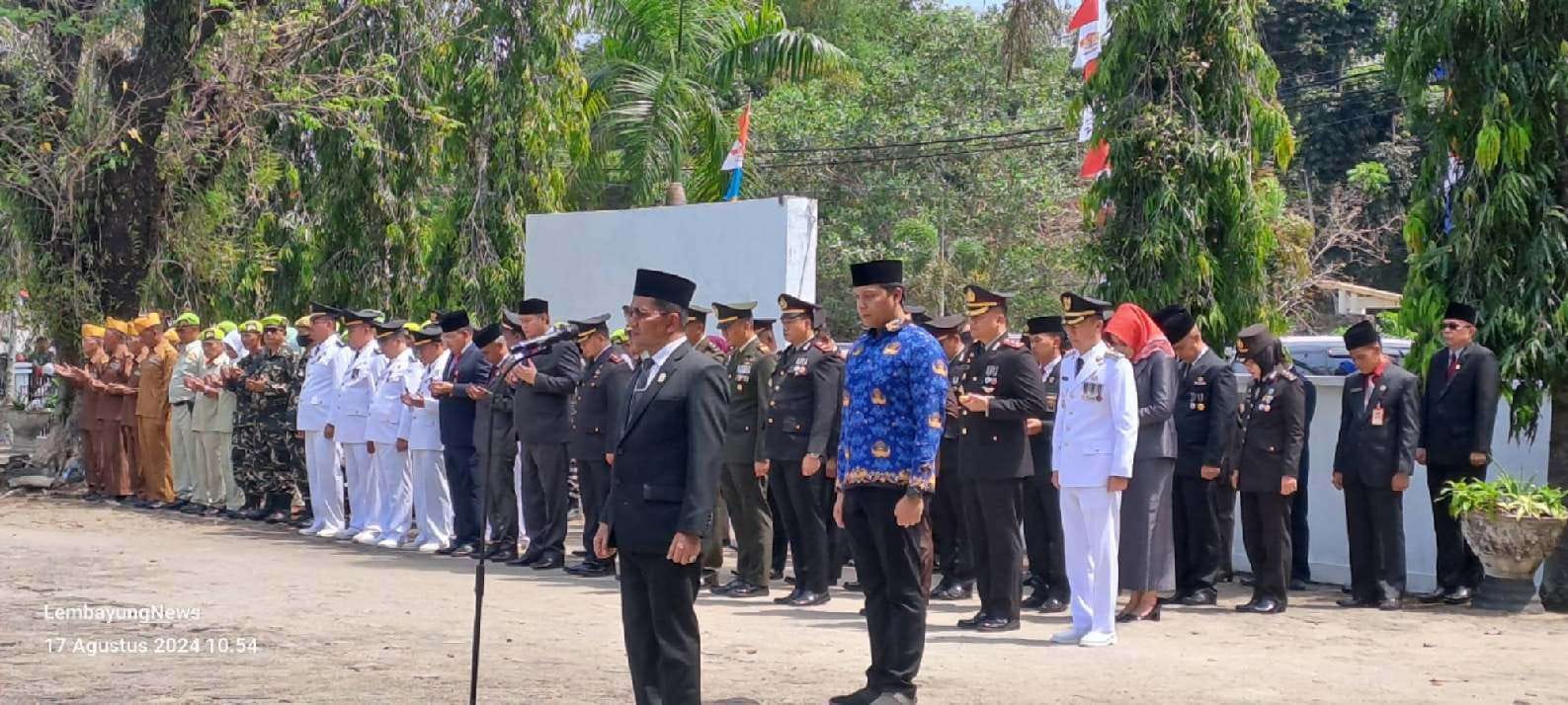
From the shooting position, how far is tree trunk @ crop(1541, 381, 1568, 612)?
1128cm

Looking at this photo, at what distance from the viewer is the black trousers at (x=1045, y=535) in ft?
36.3

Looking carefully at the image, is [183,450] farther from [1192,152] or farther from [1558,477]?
[1558,477]

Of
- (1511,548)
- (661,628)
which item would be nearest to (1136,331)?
(1511,548)

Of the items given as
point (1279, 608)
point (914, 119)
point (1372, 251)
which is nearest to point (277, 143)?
point (914, 119)

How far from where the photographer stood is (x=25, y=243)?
20.0 m

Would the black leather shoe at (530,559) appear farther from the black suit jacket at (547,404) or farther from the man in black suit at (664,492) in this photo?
the man in black suit at (664,492)

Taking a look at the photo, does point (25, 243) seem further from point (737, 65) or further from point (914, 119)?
point (914, 119)

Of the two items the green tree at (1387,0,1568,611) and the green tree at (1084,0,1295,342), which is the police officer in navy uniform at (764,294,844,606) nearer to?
the green tree at (1084,0,1295,342)

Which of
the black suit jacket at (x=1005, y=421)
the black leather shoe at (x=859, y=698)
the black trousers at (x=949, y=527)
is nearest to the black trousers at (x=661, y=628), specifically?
the black leather shoe at (x=859, y=698)

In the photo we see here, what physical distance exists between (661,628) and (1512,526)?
6426mm

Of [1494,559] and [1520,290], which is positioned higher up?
[1520,290]

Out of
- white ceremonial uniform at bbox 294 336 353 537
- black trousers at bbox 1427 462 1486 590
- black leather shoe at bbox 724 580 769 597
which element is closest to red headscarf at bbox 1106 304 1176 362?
black trousers at bbox 1427 462 1486 590

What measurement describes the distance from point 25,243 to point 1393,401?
50.9ft

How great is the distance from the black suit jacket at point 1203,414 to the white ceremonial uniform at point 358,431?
23.3ft
